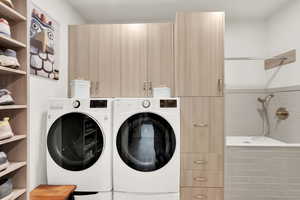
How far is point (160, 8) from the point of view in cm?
278

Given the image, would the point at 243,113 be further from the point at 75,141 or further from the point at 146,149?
the point at 75,141

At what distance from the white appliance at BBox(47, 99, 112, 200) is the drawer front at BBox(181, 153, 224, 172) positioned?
812 millimetres

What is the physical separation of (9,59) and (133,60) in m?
1.44

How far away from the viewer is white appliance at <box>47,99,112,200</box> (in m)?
2.04

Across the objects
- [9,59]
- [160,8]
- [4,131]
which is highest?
[160,8]

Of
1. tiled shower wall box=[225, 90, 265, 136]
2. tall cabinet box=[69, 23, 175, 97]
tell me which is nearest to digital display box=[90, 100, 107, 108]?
tall cabinet box=[69, 23, 175, 97]

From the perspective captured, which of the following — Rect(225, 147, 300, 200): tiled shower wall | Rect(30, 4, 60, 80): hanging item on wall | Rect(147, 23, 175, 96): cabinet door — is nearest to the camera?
Rect(30, 4, 60, 80): hanging item on wall

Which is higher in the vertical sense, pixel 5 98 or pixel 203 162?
pixel 5 98

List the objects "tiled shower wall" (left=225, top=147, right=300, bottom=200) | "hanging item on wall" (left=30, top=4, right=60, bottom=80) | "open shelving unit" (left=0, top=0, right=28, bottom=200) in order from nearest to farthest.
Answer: "open shelving unit" (left=0, top=0, right=28, bottom=200) < "hanging item on wall" (left=30, top=4, right=60, bottom=80) < "tiled shower wall" (left=225, top=147, right=300, bottom=200)

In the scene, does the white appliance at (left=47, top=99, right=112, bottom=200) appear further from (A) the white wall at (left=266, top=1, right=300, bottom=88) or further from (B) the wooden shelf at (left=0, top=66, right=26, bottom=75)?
(A) the white wall at (left=266, top=1, right=300, bottom=88)

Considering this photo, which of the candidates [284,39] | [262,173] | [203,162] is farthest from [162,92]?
[284,39]

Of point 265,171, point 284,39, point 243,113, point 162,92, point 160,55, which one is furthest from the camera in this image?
point 243,113

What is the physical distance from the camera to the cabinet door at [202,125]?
231 cm

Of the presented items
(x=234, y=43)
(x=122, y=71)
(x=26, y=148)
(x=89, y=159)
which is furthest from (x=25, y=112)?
(x=234, y=43)
